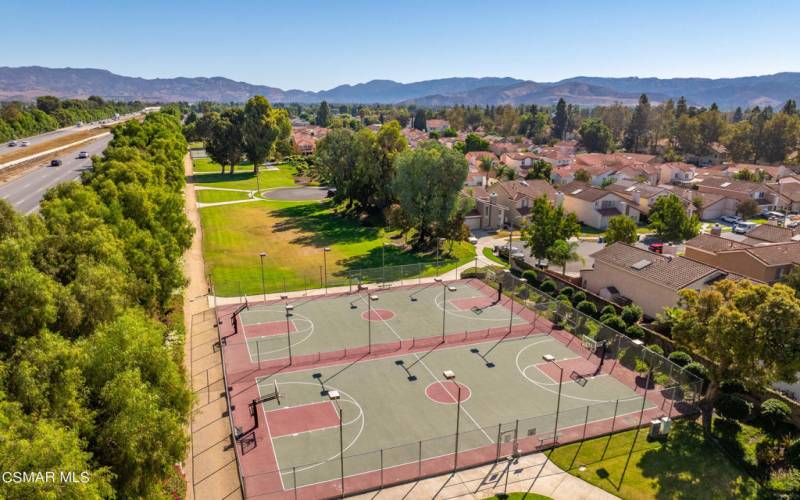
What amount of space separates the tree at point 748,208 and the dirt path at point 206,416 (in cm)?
9282

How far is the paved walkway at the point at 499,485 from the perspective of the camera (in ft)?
80.6

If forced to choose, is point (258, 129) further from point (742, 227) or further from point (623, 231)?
point (742, 227)

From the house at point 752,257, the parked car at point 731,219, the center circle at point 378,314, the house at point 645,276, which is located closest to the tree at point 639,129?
the parked car at point 731,219

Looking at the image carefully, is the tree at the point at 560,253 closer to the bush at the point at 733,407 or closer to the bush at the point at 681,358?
the bush at the point at 681,358

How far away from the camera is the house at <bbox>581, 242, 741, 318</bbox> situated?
145 feet

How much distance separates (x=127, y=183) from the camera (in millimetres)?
41469

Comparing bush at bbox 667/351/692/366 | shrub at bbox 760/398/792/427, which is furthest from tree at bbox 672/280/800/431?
bush at bbox 667/351/692/366

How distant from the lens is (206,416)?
30.4 meters

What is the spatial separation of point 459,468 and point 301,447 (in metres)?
8.75

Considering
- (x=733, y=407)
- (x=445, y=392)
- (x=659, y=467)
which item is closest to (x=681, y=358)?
(x=733, y=407)

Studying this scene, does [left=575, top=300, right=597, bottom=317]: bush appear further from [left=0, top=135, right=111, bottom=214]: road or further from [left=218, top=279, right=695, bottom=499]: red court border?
[left=0, top=135, right=111, bottom=214]: road

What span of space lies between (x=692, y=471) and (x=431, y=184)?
4354cm

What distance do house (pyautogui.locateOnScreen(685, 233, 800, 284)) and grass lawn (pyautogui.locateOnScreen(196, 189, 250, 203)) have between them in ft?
256

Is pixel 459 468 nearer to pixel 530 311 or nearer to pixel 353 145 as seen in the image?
pixel 530 311
